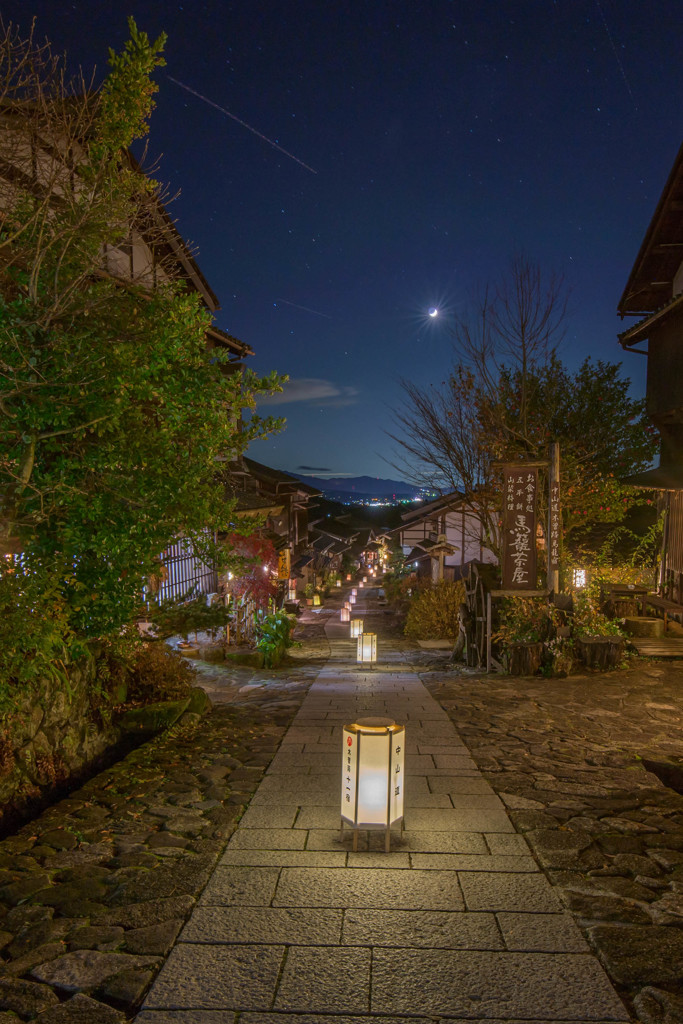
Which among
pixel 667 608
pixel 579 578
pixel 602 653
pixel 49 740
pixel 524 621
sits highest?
pixel 579 578

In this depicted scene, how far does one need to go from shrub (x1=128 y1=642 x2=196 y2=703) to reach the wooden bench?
466 inches

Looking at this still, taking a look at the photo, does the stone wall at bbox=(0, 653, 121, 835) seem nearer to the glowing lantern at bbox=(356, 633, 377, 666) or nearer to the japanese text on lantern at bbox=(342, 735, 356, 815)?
the japanese text on lantern at bbox=(342, 735, 356, 815)

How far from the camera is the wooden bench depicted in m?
15.4

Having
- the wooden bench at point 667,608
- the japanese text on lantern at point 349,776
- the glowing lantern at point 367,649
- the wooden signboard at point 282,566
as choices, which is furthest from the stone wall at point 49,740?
the wooden signboard at point 282,566

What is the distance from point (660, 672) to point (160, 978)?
11383 mm

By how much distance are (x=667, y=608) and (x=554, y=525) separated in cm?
482

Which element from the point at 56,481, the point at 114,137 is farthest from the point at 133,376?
the point at 114,137

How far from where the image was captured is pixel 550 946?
3.80m

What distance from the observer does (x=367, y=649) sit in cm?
1565

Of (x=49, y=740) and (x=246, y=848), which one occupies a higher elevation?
(x=49, y=740)

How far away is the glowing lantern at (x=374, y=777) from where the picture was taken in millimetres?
5004

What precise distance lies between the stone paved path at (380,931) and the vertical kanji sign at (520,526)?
6917 millimetres

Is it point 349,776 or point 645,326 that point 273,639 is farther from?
point 645,326

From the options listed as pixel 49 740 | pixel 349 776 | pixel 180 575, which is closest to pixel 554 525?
pixel 180 575
